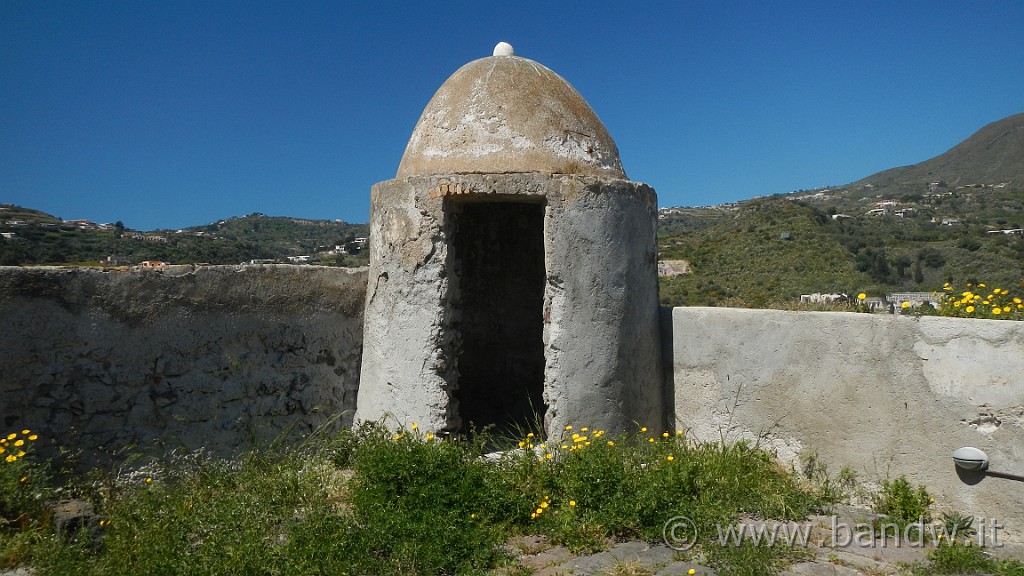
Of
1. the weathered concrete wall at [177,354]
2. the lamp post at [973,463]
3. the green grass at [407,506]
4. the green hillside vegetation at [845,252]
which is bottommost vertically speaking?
the green grass at [407,506]

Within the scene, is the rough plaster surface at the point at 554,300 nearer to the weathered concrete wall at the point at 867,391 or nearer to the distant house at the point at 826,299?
the weathered concrete wall at the point at 867,391

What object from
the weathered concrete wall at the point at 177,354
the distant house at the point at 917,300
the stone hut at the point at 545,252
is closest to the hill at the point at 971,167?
the distant house at the point at 917,300

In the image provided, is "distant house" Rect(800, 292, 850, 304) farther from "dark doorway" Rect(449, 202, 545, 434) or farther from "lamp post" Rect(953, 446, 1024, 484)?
"dark doorway" Rect(449, 202, 545, 434)

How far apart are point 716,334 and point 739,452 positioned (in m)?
0.88

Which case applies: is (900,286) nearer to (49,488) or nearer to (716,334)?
(716,334)

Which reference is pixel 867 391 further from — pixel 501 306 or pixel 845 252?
pixel 845 252

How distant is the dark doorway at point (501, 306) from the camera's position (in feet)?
26.1

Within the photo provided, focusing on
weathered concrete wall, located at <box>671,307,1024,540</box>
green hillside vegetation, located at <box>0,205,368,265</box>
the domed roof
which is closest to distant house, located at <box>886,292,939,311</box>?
weathered concrete wall, located at <box>671,307,1024,540</box>

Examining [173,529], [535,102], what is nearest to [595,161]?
[535,102]

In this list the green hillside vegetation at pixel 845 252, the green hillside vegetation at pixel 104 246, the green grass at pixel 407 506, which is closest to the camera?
the green grass at pixel 407 506

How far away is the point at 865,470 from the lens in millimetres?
4262

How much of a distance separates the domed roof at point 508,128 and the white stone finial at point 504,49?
0.32 ft

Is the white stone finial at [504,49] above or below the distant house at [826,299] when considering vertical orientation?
above

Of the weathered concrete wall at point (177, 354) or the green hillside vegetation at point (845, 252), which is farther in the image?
the green hillside vegetation at point (845, 252)
